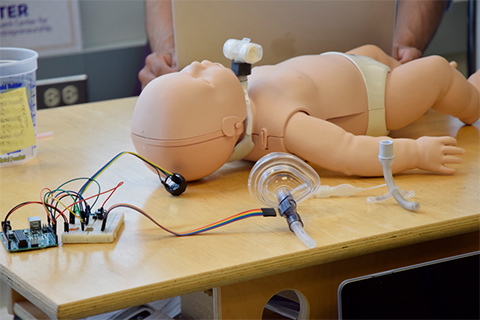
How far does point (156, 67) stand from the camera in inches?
51.2

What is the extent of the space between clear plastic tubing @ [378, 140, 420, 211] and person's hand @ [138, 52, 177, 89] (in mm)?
710

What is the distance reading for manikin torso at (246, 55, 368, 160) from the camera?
2.59 ft

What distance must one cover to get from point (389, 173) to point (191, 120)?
0.27 metres

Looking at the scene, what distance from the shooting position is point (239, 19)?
944mm

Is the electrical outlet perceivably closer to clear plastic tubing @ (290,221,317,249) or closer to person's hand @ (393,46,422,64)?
person's hand @ (393,46,422,64)

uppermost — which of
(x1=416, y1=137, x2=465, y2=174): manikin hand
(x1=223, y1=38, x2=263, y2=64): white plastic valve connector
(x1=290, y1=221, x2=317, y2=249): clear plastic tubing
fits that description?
(x1=223, y1=38, x2=263, y2=64): white plastic valve connector

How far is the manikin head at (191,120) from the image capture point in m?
0.71

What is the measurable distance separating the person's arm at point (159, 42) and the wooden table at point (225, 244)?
0.43 meters

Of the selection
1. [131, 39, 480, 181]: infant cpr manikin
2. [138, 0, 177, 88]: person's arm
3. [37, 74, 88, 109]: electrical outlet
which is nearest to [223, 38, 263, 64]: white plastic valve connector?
[131, 39, 480, 181]: infant cpr manikin

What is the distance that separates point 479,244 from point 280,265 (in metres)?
0.36

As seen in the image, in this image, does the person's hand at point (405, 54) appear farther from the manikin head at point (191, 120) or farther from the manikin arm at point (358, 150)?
the manikin head at point (191, 120)

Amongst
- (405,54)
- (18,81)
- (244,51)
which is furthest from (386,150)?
(405,54)

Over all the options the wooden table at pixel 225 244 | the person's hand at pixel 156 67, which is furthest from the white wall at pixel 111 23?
the wooden table at pixel 225 244

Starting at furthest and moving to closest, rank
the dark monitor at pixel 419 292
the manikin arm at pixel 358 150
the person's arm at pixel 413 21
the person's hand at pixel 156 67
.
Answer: the person's arm at pixel 413 21 → the person's hand at pixel 156 67 → the manikin arm at pixel 358 150 → the dark monitor at pixel 419 292
